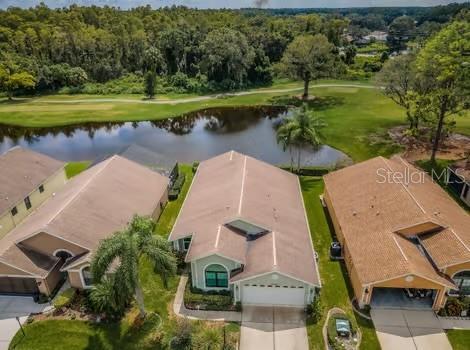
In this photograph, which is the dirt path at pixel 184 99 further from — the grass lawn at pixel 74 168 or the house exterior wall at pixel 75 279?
the house exterior wall at pixel 75 279

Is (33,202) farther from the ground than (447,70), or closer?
closer

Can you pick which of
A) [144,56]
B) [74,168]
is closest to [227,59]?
[144,56]

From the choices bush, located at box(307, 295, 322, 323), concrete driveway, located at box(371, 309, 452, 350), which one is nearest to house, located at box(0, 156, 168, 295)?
bush, located at box(307, 295, 322, 323)

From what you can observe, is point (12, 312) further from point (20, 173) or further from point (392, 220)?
point (392, 220)

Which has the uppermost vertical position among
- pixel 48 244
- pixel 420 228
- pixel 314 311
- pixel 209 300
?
pixel 420 228

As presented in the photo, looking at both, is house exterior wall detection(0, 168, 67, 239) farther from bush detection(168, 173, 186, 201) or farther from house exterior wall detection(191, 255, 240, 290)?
house exterior wall detection(191, 255, 240, 290)

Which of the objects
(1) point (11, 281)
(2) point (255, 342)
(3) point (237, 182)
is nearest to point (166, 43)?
(3) point (237, 182)
